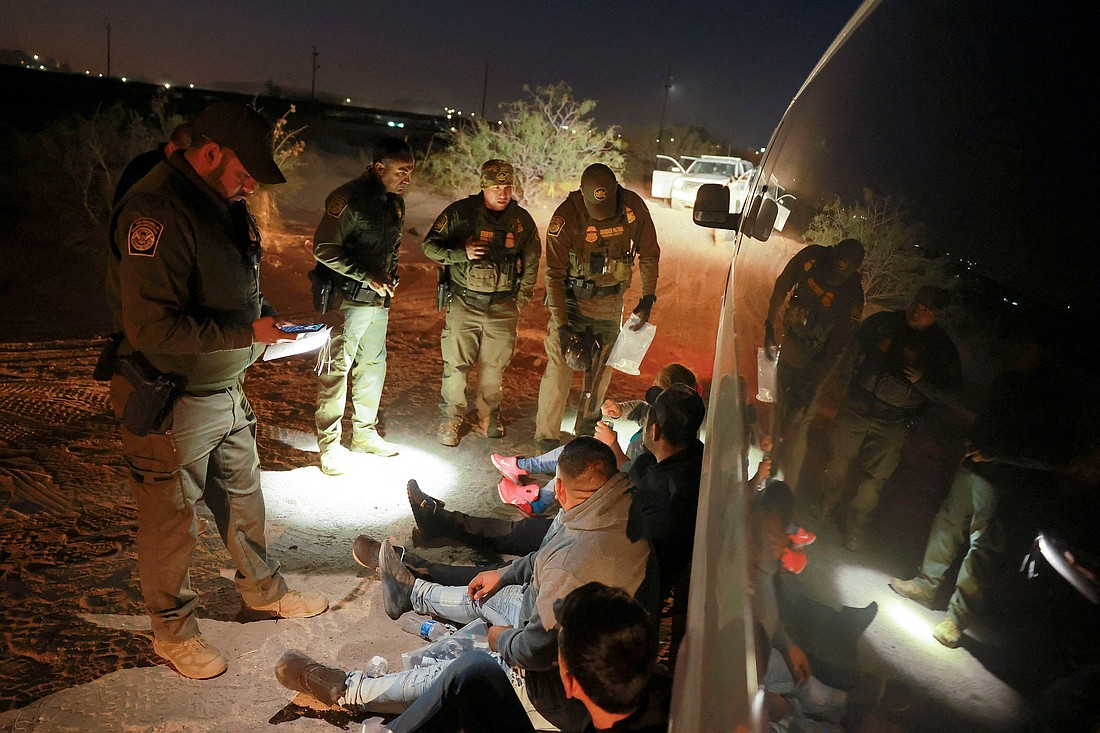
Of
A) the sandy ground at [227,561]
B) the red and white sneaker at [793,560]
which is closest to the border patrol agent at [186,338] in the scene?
the sandy ground at [227,561]

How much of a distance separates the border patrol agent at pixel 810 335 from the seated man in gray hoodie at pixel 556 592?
1.18m

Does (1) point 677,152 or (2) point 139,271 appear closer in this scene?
(2) point 139,271

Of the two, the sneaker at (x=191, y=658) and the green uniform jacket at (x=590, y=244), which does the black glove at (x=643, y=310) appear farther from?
the sneaker at (x=191, y=658)

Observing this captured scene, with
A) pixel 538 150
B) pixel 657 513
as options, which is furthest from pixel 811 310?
pixel 538 150

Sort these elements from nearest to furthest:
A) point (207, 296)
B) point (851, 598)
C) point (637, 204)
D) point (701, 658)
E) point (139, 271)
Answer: point (851, 598), point (701, 658), point (139, 271), point (207, 296), point (637, 204)

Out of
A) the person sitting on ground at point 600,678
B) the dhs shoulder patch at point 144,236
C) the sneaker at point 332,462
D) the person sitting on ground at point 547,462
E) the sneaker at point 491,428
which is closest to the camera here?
the person sitting on ground at point 600,678

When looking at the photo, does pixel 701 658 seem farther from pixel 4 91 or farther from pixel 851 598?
pixel 4 91

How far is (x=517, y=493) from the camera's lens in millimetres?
4188

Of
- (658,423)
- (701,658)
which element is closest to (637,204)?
(658,423)

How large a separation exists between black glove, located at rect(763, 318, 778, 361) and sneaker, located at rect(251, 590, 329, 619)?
2445 mm

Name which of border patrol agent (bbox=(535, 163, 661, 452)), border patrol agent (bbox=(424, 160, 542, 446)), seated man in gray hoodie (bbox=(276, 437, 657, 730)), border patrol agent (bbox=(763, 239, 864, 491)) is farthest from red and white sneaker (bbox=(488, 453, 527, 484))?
border patrol agent (bbox=(763, 239, 864, 491))

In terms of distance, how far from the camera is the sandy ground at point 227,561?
945 mm

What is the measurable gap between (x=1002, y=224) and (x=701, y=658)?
904mm

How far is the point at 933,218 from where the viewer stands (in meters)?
1.08
